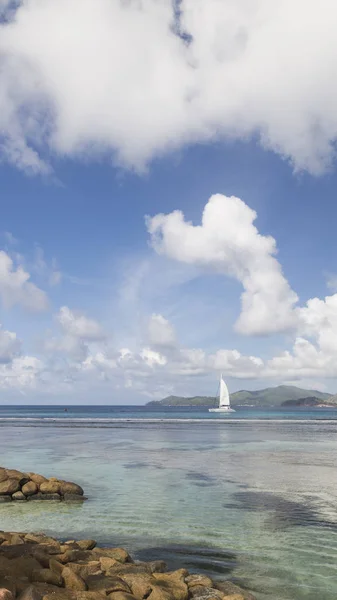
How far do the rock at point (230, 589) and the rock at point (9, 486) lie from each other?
13.2 m

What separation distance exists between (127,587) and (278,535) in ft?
23.7

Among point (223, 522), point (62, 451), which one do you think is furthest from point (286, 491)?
point (62, 451)

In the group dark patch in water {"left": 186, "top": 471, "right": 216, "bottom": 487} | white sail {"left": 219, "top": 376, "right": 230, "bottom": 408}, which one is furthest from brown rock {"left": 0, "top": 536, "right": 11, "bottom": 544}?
white sail {"left": 219, "top": 376, "right": 230, "bottom": 408}

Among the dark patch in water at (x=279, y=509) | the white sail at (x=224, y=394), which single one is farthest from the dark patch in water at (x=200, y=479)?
the white sail at (x=224, y=394)

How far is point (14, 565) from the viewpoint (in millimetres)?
10992

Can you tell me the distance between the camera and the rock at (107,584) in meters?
10.2

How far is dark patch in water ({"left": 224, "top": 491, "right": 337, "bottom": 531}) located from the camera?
17516 millimetres

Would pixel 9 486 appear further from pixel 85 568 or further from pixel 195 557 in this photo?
pixel 85 568

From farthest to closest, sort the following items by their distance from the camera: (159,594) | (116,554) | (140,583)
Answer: (116,554) → (140,583) → (159,594)

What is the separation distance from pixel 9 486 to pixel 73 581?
1262cm

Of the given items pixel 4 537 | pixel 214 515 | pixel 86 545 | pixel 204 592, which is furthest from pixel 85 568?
pixel 214 515

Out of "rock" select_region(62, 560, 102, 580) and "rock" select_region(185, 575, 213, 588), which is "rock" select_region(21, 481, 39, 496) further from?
"rock" select_region(185, 575, 213, 588)

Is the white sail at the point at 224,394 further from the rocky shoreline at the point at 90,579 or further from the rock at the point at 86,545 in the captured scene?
the rocky shoreline at the point at 90,579

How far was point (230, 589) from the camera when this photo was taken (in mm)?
11023
